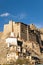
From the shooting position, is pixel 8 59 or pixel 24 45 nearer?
pixel 8 59

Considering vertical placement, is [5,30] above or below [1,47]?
above

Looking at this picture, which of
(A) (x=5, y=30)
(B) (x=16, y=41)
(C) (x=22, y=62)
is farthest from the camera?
(A) (x=5, y=30)

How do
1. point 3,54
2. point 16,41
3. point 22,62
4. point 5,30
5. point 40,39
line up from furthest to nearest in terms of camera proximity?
1. point 40,39
2. point 5,30
3. point 16,41
4. point 3,54
5. point 22,62

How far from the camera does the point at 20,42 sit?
47219mm

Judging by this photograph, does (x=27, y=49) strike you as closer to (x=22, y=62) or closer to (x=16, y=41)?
(x=16, y=41)

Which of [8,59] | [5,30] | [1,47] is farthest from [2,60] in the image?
[5,30]

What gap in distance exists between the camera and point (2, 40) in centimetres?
4800

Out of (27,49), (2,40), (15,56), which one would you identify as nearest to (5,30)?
(2,40)

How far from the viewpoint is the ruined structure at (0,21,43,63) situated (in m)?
42.6

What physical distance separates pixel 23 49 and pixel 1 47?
134 inches

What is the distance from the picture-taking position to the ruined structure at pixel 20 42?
4262cm

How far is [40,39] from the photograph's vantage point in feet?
180

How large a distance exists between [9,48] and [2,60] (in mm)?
2850

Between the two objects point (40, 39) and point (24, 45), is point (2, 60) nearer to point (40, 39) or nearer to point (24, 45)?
point (24, 45)
